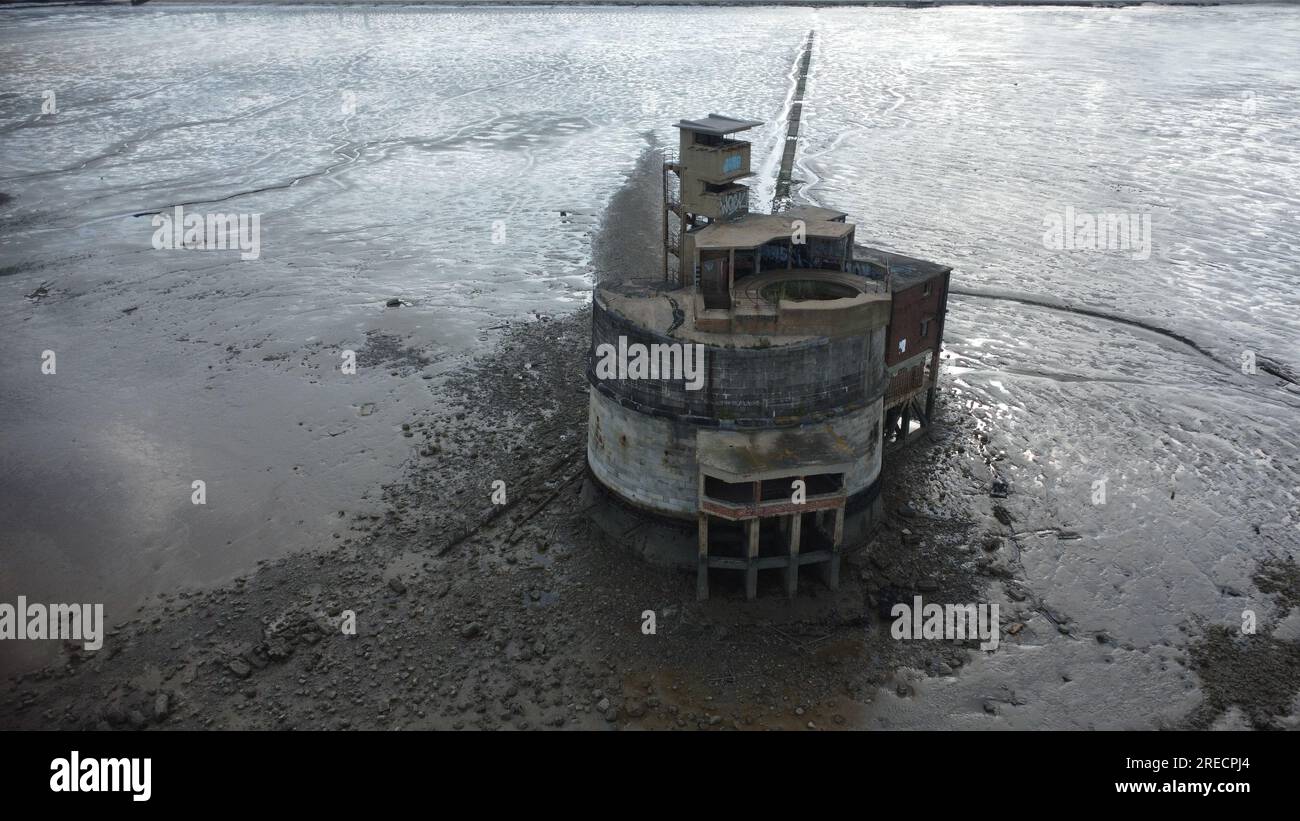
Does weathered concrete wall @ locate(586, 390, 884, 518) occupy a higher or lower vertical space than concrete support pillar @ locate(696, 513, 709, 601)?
higher

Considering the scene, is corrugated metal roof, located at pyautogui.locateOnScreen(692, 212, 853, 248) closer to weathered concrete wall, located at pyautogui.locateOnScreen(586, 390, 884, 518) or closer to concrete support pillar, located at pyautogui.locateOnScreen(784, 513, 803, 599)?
weathered concrete wall, located at pyautogui.locateOnScreen(586, 390, 884, 518)

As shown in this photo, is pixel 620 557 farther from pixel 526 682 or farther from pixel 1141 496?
pixel 1141 496

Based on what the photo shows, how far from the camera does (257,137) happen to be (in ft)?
202

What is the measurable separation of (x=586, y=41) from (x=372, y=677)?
87151mm

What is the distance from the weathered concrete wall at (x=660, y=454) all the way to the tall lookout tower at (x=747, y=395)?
0.12 feet

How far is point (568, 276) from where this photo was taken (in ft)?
131

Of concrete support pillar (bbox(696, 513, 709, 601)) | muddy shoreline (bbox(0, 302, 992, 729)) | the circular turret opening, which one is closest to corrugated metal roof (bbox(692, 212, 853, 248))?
the circular turret opening

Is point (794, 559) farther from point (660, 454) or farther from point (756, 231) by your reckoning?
point (756, 231)

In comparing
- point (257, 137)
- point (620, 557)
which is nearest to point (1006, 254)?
point (620, 557)

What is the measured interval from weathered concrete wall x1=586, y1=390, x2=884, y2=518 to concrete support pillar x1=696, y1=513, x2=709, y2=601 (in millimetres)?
1130

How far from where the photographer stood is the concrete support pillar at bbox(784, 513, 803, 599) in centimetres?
2128

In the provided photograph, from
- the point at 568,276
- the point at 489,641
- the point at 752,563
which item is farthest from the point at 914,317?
the point at 568,276

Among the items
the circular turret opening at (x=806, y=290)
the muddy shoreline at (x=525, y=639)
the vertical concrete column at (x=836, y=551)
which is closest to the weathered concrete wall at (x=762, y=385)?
the circular turret opening at (x=806, y=290)

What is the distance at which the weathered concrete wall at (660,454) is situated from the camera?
22.2 meters
